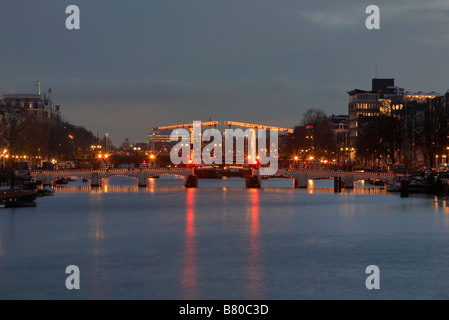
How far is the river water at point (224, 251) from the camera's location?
24.3 meters

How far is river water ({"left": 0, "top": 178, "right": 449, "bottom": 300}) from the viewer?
24328 millimetres

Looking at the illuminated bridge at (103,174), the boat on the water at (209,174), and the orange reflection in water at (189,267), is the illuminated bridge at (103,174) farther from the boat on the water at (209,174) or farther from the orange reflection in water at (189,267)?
the orange reflection in water at (189,267)

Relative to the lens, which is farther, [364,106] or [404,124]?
[364,106]

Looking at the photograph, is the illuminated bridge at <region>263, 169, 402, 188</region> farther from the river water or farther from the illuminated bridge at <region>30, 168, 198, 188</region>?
the river water

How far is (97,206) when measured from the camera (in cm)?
5916

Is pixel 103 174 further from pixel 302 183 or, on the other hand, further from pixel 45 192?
pixel 302 183

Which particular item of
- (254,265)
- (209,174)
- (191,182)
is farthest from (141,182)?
(254,265)


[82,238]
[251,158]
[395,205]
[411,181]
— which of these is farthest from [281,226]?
[251,158]

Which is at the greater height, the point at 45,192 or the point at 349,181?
the point at 349,181

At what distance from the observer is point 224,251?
33.0 metres

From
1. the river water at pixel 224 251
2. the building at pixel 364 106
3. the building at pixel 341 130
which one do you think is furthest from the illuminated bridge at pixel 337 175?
the building at pixel 341 130

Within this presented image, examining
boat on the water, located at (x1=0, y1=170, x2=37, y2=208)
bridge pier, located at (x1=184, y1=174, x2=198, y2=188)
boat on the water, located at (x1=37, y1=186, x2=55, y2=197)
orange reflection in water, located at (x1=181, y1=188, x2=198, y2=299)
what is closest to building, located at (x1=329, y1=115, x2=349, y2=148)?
bridge pier, located at (x1=184, y1=174, x2=198, y2=188)
